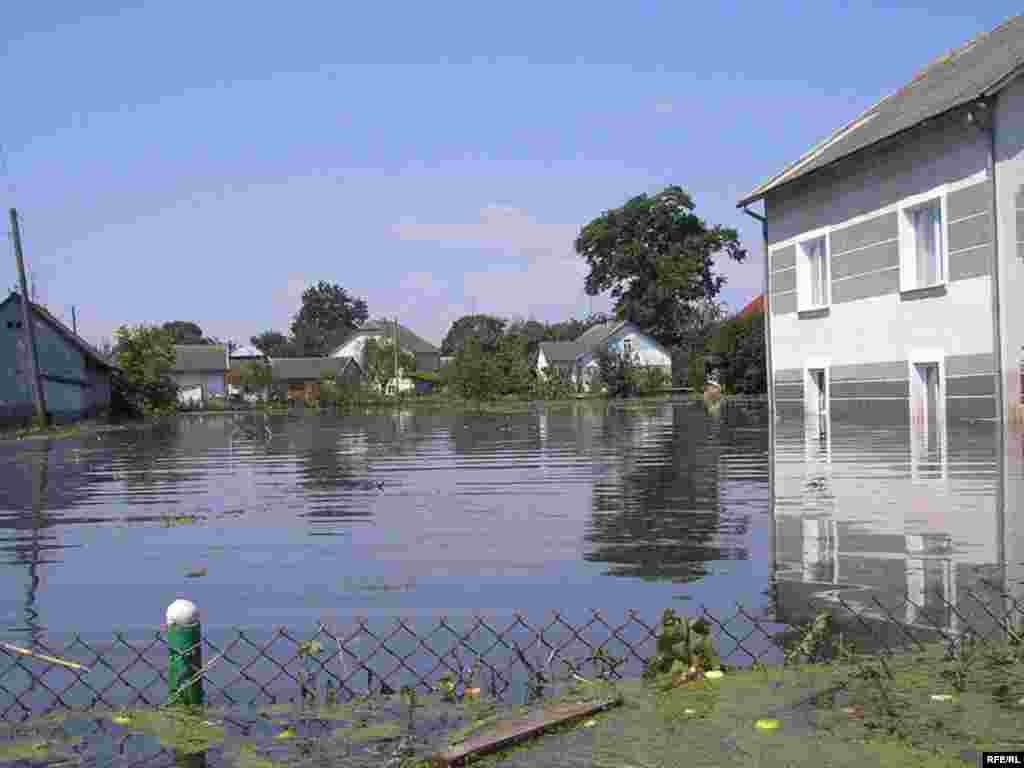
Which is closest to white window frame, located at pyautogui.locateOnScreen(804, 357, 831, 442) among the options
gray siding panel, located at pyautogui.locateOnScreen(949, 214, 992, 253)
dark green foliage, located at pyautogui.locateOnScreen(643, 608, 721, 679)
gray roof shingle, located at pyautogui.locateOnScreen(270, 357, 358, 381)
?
gray siding panel, located at pyautogui.locateOnScreen(949, 214, 992, 253)

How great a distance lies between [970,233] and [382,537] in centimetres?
1496

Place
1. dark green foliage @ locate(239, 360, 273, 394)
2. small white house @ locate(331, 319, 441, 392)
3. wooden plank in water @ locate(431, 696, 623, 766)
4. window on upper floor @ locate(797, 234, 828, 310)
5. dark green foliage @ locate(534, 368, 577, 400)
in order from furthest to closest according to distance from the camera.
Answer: small white house @ locate(331, 319, 441, 392) → dark green foliage @ locate(239, 360, 273, 394) → dark green foliage @ locate(534, 368, 577, 400) → window on upper floor @ locate(797, 234, 828, 310) → wooden plank in water @ locate(431, 696, 623, 766)

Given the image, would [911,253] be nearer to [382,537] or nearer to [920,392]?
[920,392]

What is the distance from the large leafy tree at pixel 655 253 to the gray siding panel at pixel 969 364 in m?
62.0

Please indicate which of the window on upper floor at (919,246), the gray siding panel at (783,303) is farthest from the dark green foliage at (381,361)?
the window on upper floor at (919,246)

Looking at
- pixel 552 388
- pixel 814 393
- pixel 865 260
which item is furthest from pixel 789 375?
pixel 552 388

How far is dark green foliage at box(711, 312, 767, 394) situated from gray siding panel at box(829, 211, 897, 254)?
40439 mm

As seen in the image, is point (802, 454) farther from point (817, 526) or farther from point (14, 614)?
point (14, 614)

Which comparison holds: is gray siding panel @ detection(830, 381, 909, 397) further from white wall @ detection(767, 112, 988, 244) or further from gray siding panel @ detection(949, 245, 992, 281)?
white wall @ detection(767, 112, 988, 244)

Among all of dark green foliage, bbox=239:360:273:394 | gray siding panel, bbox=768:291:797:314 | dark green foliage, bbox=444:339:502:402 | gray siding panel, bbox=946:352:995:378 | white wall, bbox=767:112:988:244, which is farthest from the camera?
dark green foliage, bbox=239:360:273:394

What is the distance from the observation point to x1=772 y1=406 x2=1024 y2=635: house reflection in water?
7.49m

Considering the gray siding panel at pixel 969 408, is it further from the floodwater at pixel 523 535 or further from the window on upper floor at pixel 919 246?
the window on upper floor at pixel 919 246

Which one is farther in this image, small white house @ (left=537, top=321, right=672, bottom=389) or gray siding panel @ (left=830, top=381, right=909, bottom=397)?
small white house @ (left=537, top=321, right=672, bottom=389)

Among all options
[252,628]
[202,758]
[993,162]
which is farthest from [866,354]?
[202,758]
